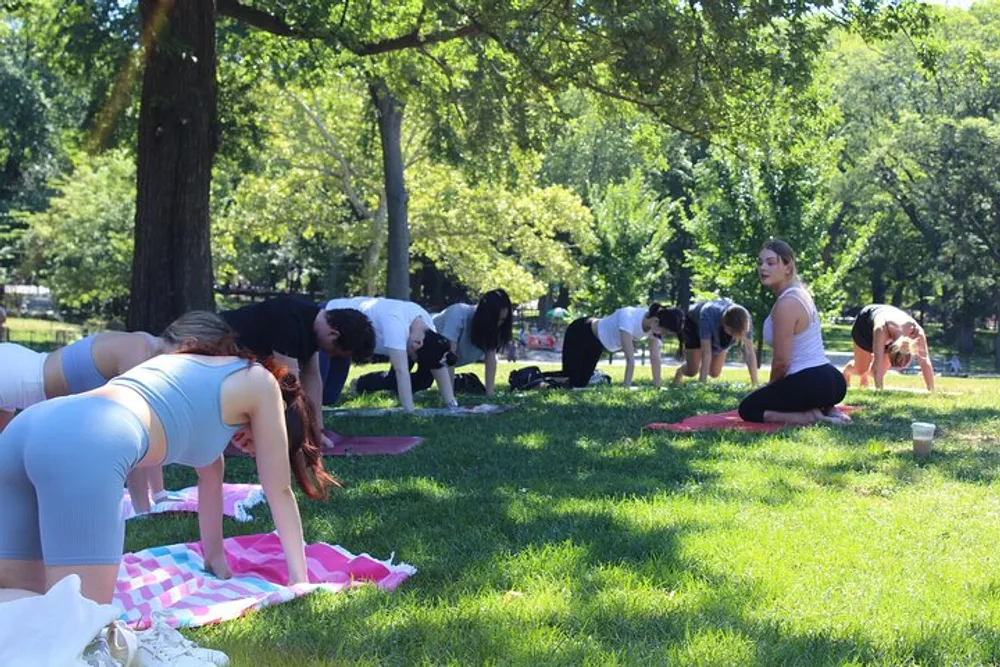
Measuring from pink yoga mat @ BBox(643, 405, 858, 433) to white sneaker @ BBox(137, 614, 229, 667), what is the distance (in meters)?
5.98

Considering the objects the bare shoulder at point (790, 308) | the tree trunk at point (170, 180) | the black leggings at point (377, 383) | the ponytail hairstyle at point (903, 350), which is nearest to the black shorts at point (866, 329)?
the ponytail hairstyle at point (903, 350)

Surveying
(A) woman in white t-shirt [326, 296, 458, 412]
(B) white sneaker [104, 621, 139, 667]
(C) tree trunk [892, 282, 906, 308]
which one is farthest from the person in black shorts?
(C) tree trunk [892, 282, 906, 308]

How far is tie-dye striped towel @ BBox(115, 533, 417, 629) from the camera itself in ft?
12.7

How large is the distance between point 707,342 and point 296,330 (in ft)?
28.2

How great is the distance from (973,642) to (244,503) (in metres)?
4.06

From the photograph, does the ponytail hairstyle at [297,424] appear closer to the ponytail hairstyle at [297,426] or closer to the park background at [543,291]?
the ponytail hairstyle at [297,426]

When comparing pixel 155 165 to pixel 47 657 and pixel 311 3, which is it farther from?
pixel 47 657

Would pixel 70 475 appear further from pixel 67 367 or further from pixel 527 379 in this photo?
pixel 527 379

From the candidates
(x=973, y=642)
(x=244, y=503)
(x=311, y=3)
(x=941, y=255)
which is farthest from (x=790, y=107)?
(x=941, y=255)

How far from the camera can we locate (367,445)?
8.23m

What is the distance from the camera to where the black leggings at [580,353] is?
13.8 meters

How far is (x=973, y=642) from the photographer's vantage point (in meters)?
3.47

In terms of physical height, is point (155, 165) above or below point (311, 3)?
below

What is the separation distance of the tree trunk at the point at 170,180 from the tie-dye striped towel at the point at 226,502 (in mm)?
4544
